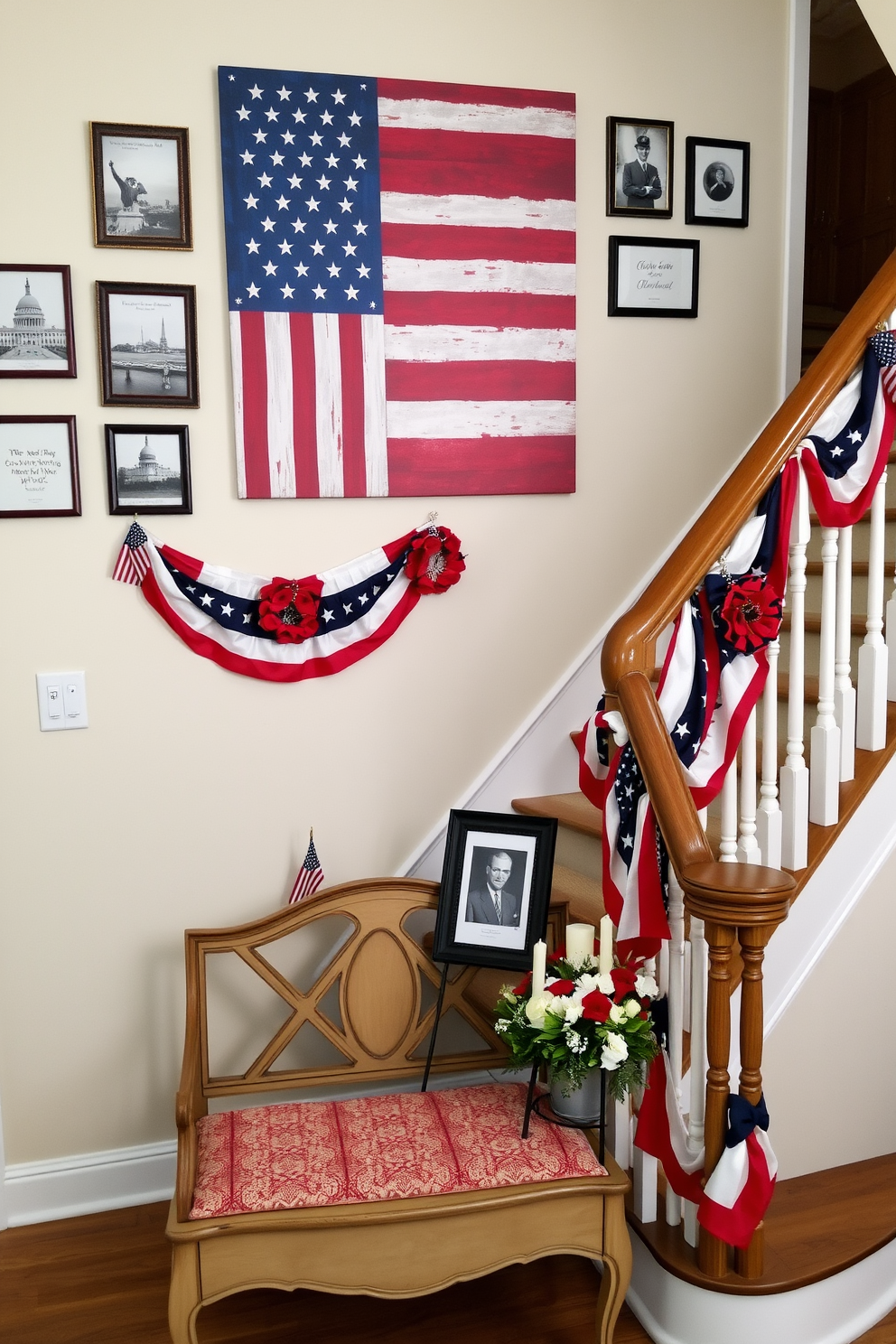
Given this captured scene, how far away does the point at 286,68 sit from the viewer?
2.59m

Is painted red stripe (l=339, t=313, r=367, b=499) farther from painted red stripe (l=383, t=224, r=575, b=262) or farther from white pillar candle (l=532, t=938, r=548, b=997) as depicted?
white pillar candle (l=532, t=938, r=548, b=997)

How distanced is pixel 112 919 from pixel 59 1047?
34 centimetres

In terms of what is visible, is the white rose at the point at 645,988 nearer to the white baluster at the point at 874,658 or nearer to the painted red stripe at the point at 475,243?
the white baluster at the point at 874,658

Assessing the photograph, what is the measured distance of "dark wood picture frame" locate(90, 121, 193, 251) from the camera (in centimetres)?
247

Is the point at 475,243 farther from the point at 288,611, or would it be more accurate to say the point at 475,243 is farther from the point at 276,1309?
the point at 276,1309

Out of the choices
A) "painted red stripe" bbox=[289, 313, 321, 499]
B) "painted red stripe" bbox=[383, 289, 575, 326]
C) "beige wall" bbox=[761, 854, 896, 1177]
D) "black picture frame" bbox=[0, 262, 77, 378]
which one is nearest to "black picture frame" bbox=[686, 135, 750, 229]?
"painted red stripe" bbox=[383, 289, 575, 326]

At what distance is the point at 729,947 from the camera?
1835 mm

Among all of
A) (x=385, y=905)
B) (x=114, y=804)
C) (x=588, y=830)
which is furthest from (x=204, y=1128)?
(x=588, y=830)

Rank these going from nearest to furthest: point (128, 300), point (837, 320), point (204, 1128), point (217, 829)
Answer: point (204, 1128) < point (128, 300) < point (217, 829) < point (837, 320)

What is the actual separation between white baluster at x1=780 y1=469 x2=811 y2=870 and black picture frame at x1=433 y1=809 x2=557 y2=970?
502 millimetres

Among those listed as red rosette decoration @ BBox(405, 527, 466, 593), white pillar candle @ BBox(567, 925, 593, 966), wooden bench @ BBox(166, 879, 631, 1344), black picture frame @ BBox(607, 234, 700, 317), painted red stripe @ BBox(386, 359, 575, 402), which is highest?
black picture frame @ BBox(607, 234, 700, 317)

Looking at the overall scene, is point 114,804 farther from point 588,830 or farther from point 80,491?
point 588,830

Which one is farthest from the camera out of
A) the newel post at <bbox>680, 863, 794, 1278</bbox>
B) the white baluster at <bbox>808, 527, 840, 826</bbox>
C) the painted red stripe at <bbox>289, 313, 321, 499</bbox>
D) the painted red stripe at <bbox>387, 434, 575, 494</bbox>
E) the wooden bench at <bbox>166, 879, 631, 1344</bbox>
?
the painted red stripe at <bbox>387, 434, 575, 494</bbox>

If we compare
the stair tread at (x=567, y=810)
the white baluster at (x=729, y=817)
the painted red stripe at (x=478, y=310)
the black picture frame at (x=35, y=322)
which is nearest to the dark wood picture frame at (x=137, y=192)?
the black picture frame at (x=35, y=322)
